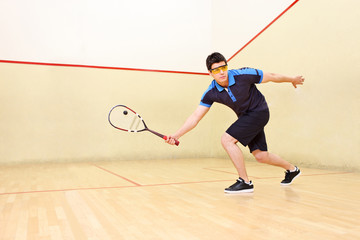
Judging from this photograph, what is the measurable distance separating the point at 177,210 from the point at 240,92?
795 millimetres

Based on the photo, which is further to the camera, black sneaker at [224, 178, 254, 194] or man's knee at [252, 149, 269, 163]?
man's knee at [252, 149, 269, 163]

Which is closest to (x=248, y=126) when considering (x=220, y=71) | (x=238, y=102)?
(x=238, y=102)

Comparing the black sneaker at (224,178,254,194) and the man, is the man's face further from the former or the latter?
the black sneaker at (224,178,254,194)

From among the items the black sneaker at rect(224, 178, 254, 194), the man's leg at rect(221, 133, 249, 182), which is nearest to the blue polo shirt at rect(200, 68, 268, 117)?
the man's leg at rect(221, 133, 249, 182)

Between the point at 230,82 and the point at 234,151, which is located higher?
the point at 230,82

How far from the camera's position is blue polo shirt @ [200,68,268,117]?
2.03 meters

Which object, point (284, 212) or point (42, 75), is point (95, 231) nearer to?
point (284, 212)

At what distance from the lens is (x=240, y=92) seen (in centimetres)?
202

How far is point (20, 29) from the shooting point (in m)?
4.27

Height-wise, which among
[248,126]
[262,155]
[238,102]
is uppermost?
[238,102]

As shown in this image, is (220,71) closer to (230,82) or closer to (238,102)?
(230,82)

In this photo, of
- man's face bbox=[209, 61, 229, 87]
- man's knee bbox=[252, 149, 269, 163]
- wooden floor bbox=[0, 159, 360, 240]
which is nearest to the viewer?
wooden floor bbox=[0, 159, 360, 240]

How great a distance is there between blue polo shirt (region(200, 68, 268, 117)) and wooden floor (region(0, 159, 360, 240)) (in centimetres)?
51

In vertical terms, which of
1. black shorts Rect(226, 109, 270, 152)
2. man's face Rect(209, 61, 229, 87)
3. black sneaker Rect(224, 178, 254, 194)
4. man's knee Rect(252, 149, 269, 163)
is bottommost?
black sneaker Rect(224, 178, 254, 194)
